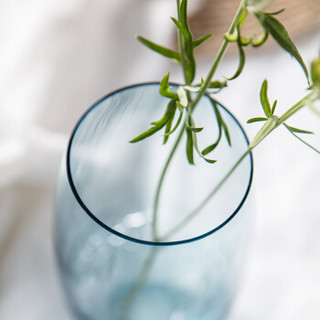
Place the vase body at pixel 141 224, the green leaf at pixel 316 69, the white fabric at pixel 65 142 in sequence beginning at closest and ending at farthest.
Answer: the green leaf at pixel 316 69 < the vase body at pixel 141 224 < the white fabric at pixel 65 142

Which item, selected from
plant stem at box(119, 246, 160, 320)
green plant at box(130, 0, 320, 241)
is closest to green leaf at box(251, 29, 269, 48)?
green plant at box(130, 0, 320, 241)

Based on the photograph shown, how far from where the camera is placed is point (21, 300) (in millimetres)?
501

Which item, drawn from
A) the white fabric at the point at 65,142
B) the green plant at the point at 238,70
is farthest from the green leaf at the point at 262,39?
the white fabric at the point at 65,142

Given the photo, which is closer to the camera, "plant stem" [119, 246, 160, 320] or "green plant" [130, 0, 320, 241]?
"green plant" [130, 0, 320, 241]

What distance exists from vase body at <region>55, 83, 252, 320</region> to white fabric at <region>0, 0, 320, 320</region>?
0.08m

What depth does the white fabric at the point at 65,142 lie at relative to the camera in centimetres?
52

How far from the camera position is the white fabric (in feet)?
1.69

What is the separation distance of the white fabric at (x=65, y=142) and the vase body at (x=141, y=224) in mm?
78

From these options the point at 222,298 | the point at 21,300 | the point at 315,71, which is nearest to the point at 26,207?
the point at 21,300

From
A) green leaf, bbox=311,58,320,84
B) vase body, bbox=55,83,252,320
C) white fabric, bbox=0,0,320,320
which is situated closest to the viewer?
green leaf, bbox=311,58,320,84

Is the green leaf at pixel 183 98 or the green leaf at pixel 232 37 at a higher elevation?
the green leaf at pixel 232 37

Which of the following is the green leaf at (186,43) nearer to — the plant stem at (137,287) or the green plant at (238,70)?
the green plant at (238,70)

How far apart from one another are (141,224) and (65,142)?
0.11m

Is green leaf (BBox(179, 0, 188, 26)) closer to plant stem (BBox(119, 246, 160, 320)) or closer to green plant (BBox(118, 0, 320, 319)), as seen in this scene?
green plant (BBox(118, 0, 320, 319))
